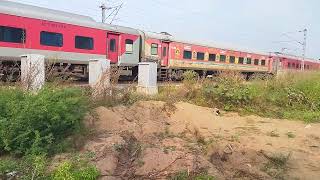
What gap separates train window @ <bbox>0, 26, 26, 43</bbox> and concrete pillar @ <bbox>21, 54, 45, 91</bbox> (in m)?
6.64

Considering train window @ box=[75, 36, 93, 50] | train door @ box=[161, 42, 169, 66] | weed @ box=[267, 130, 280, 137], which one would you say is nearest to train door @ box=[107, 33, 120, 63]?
train window @ box=[75, 36, 93, 50]

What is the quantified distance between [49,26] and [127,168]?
1275 centimetres

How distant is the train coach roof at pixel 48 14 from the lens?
16.8 m

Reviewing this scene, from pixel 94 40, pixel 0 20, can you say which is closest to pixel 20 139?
pixel 0 20

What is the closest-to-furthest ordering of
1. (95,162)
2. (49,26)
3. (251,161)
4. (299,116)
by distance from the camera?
(95,162)
(251,161)
(299,116)
(49,26)

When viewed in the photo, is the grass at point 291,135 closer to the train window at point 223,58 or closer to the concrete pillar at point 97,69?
the concrete pillar at point 97,69

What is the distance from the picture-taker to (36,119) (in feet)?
23.2

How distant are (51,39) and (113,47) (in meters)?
4.39

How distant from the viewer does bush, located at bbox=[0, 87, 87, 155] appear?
6824 millimetres

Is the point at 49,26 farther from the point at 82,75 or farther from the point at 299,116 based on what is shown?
the point at 299,116

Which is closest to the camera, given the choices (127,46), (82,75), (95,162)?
(95,162)

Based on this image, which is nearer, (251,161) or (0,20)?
(251,161)

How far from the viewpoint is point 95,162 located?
6793 millimetres

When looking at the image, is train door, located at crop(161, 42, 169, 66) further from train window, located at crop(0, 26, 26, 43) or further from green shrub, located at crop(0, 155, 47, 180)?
green shrub, located at crop(0, 155, 47, 180)
